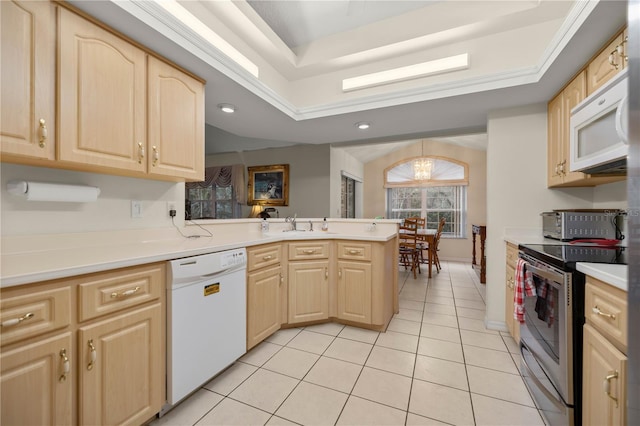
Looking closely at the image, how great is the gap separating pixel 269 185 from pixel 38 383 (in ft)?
12.1

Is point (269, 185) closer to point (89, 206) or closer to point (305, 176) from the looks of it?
point (305, 176)

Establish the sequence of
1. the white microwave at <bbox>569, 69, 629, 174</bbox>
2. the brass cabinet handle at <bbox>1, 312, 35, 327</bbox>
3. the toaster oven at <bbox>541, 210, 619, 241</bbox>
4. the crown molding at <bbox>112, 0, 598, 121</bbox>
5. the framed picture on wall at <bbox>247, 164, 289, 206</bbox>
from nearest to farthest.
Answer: the brass cabinet handle at <bbox>1, 312, 35, 327</bbox> → the white microwave at <bbox>569, 69, 629, 174</bbox> → the crown molding at <bbox>112, 0, 598, 121</bbox> → the toaster oven at <bbox>541, 210, 619, 241</bbox> → the framed picture on wall at <bbox>247, 164, 289, 206</bbox>

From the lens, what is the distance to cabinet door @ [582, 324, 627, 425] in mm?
896

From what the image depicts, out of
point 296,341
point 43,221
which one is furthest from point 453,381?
point 43,221

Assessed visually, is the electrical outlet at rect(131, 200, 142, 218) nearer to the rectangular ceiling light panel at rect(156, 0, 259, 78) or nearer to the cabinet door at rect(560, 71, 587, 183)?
the rectangular ceiling light panel at rect(156, 0, 259, 78)

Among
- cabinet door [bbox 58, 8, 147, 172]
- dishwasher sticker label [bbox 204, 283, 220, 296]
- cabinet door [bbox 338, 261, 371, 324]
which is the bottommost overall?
cabinet door [bbox 338, 261, 371, 324]

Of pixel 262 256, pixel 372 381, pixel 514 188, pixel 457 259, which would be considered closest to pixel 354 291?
pixel 372 381

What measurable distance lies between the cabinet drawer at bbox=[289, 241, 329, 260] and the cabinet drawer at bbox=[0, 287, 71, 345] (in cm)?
158

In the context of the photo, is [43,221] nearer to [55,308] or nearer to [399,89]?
[55,308]

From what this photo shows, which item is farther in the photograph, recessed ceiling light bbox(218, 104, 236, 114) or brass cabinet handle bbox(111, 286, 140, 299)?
recessed ceiling light bbox(218, 104, 236, 114)

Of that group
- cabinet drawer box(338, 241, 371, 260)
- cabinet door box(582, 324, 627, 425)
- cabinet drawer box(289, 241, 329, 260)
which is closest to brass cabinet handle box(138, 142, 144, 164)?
cabinet drawer box(289, 241, 329, 260)

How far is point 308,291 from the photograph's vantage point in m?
2.46

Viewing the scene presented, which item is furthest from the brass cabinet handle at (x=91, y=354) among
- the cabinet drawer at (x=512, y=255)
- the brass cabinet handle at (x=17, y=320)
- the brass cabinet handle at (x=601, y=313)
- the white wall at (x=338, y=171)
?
the white wall at (x=338, y=171)

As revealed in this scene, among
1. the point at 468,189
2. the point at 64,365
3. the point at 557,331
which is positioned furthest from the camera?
the point at 468,189
